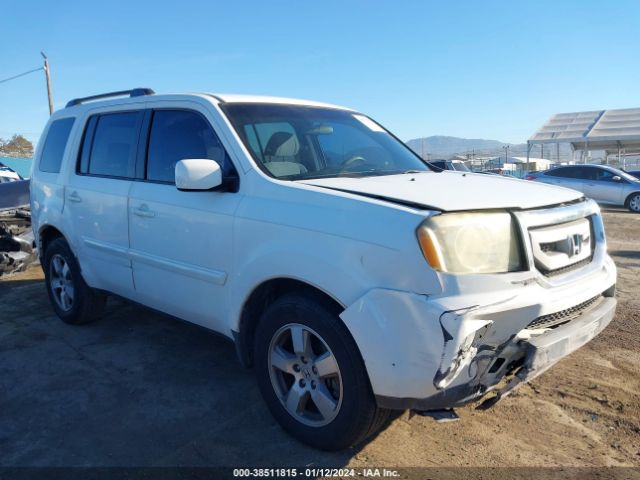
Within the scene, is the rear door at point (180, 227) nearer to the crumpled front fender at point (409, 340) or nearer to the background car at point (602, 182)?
the crumpled front fender at point (409, 340)

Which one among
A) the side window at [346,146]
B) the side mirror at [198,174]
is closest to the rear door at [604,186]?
the side window at [346,146]

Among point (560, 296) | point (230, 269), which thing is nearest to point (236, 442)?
point (230, 269)

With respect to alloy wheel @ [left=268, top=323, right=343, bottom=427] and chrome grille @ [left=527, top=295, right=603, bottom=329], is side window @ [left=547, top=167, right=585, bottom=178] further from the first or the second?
alloy wheel @ [left=268, top=323, right=343, bottom=427]

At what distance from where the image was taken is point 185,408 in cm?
335

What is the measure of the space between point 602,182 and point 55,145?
50.3ft

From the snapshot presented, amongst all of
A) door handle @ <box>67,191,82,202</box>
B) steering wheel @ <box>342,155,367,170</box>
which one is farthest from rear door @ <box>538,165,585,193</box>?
door handle @ <box>67,191,82,202</box>

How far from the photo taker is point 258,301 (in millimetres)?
3047

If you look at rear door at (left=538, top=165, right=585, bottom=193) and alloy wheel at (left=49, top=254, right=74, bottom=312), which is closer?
alloy wheel at (left=49, top=254, right=74, bottom=312)

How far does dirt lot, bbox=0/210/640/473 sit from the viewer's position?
281cm

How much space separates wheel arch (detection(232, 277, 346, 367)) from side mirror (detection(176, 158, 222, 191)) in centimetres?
65

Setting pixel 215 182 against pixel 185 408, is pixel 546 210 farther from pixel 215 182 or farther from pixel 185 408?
pixel 185 408

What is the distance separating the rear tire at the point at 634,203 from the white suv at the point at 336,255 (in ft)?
45.4

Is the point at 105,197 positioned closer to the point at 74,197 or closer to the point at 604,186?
the point at 74,197

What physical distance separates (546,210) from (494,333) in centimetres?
75
